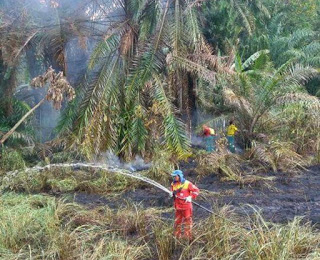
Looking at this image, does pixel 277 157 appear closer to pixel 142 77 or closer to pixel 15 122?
pixel 142 77

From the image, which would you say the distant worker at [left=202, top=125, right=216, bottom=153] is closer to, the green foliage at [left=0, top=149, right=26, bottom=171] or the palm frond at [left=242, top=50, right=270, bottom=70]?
the palm frond at [left=242, top=50, right=270, bottom=70]

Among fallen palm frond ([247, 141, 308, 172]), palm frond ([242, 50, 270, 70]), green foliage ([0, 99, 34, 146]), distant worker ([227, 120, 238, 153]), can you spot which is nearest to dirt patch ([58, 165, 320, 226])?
fallen palm frond ([247, 141, 308, 172])

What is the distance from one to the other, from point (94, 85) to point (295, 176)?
481cm

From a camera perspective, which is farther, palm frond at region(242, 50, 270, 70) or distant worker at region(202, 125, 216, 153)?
palm frond at region(242, 50, 270, 70)

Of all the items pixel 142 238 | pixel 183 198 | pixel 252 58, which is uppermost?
pixel 252 58

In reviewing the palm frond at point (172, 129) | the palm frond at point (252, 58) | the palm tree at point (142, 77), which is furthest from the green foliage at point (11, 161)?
the palm frond at point (252, 58)

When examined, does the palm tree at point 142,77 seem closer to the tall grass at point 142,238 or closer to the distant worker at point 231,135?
the distant worker at point 231,135

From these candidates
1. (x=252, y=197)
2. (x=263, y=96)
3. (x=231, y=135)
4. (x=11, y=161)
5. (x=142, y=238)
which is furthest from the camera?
(x=231, y=135)

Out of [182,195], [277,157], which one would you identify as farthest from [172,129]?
[182,195]

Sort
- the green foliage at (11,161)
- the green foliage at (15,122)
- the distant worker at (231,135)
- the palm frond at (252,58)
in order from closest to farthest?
the green foliage at (11,161)
the green foliage at (15,122)
the distant worker at (231,135)
the palm frond at (252,58)

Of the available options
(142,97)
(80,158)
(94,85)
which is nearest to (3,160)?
(80,158)

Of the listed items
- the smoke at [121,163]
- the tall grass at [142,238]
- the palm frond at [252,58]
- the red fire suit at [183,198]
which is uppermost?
the palm frond at [252,58]

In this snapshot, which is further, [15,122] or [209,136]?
[209,136]

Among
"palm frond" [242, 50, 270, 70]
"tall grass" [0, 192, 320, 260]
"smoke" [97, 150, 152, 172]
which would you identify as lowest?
"smoke" [97, 150, 152, 172]
